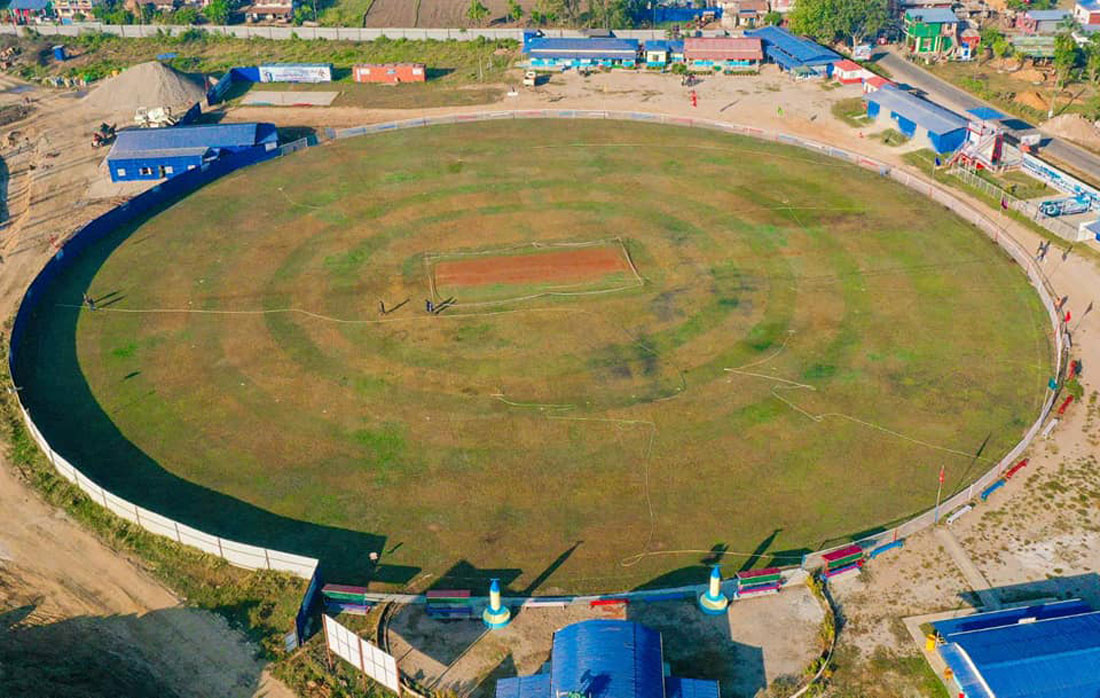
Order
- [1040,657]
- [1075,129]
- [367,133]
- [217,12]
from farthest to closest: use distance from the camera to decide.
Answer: [217,12] < [367,133] < [1075,129] < [1040,657]

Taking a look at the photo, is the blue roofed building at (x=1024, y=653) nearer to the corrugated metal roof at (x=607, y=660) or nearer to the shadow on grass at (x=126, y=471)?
the corrugated metal roof at (x=607, y=660)

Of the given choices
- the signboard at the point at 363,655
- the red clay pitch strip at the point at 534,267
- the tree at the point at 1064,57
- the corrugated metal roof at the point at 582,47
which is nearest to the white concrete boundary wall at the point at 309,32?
the corrugated metal roof at the point at 582,47

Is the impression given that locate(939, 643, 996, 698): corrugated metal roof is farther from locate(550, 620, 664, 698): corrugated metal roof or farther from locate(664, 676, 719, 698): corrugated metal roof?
locate(550, 620, 664, 698): corrugated metal roof

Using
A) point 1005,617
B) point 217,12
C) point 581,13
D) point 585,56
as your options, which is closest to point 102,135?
point 217,12

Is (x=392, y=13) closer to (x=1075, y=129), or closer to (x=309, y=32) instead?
(x=309, y=32)

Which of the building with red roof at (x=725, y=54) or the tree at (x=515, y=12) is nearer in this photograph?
the building with red roof at (x=725, y=54)
